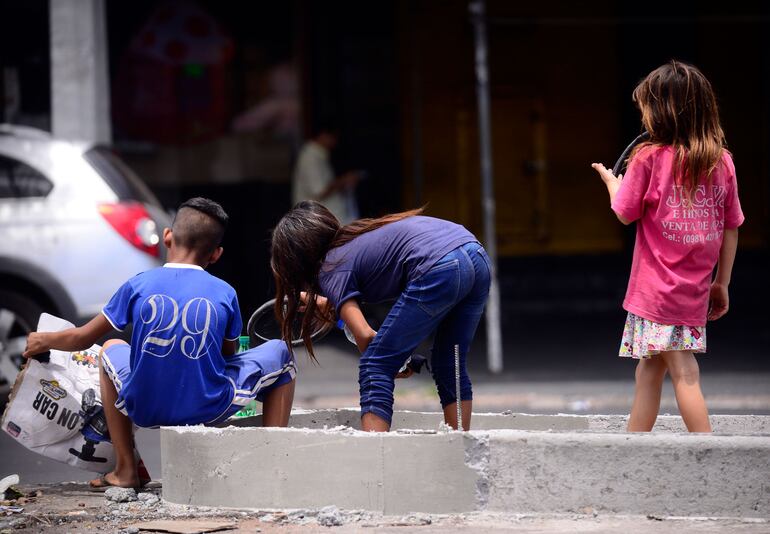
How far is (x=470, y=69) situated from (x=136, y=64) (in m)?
3.75

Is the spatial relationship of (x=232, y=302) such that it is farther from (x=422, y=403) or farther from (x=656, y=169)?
(x=422, y=403)

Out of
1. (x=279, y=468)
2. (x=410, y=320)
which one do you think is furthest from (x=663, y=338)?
(x=279, y=468)

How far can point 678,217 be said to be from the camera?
4902mm

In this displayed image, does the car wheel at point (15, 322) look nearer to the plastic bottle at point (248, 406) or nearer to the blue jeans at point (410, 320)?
the plastic bottle at point (248, 406)

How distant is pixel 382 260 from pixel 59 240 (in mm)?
3597

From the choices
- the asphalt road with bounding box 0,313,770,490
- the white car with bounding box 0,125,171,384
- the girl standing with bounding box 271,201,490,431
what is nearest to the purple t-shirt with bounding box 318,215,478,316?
the girl standing with bounding box 271,201,490,431

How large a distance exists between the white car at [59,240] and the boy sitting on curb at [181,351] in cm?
272

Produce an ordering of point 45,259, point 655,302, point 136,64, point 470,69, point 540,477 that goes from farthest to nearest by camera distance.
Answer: point 470,69 → point 136,64 → point 45,259 → point 655,302 → point 540,477

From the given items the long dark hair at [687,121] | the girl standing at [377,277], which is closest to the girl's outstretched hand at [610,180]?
the long dark hair at [687,121]

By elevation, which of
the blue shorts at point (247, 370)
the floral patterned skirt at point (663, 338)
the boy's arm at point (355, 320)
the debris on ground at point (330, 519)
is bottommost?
the debris on ground at point (330, 519)

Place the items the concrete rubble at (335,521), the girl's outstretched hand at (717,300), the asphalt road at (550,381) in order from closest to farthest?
1. the concrete rubble at (335,521)
2. the girl's outstretched hand at (717,300)
3. the asphalt road at (550,381)

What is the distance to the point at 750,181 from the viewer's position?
14.3 metres

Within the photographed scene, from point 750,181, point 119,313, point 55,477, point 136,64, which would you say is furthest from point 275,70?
point 119,313

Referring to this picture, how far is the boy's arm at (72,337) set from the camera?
Result: 16.6 feet
